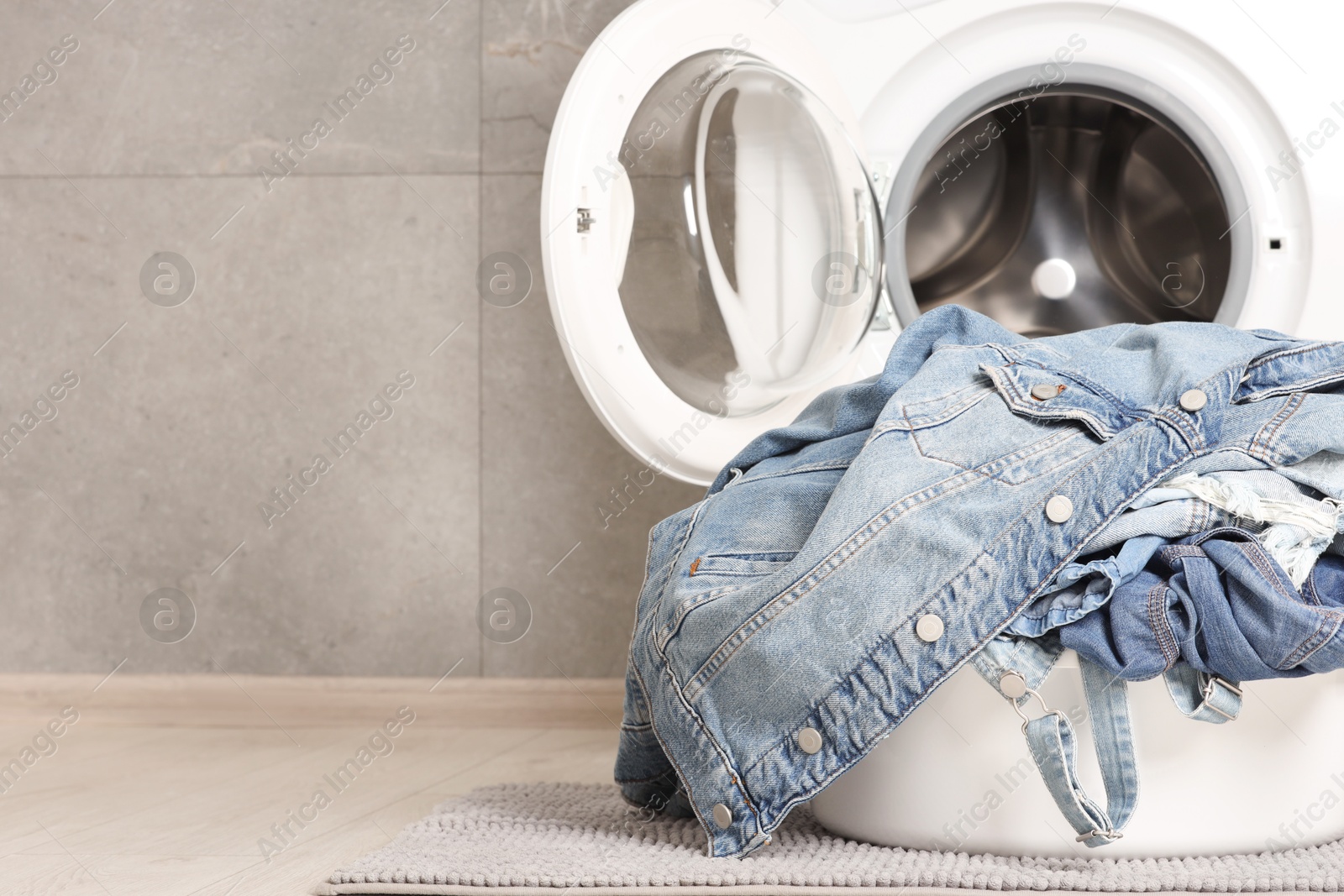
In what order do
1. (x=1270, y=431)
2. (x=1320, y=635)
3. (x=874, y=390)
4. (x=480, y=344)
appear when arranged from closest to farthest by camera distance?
(x=1320, y=635)
(x=1270, y=431)
(x=874, y=390)
(x=480, y=344)

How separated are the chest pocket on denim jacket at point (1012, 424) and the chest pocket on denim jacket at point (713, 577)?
0.14 meters

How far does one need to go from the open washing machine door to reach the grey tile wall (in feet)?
1.70

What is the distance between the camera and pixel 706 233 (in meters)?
1.12

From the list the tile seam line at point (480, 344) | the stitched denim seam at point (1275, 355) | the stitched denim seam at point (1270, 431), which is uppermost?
the stitched denim seam at point (1275, 355)

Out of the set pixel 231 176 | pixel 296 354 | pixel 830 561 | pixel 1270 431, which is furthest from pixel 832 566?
pixel 231 176

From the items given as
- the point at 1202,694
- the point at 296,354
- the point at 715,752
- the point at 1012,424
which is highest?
the point at 1012,424

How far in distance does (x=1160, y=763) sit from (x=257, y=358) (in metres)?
1.34

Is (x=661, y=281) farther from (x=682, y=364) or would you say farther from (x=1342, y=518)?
(x=1342, y=518)

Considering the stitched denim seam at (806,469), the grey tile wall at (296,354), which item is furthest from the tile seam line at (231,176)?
the stitched denim seam at (806,469)

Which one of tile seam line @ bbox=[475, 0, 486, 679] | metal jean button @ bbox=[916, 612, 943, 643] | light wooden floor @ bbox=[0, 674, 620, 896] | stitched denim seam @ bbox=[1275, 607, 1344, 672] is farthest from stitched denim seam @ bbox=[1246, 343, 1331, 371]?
tile seam line @ bbox=[475, 0, 486, 679]

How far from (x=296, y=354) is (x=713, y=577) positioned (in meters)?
1.05

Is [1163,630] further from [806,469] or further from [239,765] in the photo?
[239,765]

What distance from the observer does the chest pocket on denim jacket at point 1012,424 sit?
2.45 feet

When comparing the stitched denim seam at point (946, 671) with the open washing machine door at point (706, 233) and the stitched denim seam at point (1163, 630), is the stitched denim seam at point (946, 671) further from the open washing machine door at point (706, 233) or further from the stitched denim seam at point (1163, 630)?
the open washing machine door at point (706, 233)
